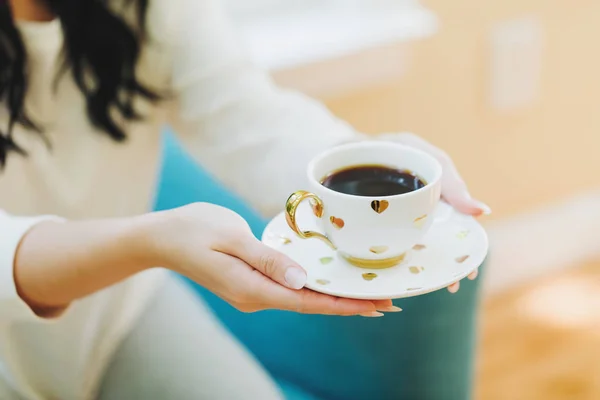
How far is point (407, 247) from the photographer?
2.11 ft

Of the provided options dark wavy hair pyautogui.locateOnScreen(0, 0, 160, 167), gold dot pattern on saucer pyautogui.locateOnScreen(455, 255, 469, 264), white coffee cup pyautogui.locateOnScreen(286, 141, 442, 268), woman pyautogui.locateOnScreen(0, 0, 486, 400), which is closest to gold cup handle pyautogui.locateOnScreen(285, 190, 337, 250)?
white coffee cup pyautogui.locateOnScreen(286, 141, 442, 268)

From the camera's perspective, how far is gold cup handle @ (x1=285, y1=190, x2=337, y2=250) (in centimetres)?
62

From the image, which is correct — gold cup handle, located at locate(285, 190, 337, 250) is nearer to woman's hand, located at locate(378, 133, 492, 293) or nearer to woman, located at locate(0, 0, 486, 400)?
woman's hand, located at locate(378, 133, 492, 293)

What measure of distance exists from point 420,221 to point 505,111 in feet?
3.87

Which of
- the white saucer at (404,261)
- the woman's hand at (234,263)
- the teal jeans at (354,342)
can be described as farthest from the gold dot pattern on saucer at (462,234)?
the teal jeans at (354,342)

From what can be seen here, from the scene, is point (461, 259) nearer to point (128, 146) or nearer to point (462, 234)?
point (462, 234)

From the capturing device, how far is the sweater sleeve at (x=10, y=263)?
693mm

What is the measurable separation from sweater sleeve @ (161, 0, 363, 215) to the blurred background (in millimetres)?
432

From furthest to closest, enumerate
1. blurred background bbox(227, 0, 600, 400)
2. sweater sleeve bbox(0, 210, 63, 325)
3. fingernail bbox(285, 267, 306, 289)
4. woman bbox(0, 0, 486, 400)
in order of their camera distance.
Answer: blurred background bbox(227, 0, 600, 400), woman bbox(0, 0, 486, 400), sweater sleeve bbox(0, 210, 63, 325), fingernail bbox(285, 267, 306, 289)

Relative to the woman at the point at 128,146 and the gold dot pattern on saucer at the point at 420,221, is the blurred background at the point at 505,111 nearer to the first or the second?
the woman at the point at 128,146

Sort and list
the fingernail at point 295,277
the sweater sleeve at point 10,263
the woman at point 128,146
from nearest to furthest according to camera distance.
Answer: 1. the fingernail at point 295,277
2. the sweater sleeve at point 10,263
3. the woman at point 128,146

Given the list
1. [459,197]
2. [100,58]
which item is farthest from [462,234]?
[100,58]

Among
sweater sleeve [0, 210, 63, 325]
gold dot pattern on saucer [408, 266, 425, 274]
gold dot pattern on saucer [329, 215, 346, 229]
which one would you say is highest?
gold dot pattern on saucer [329, 215, 346, 229]

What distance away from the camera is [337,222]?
63 centimetres
